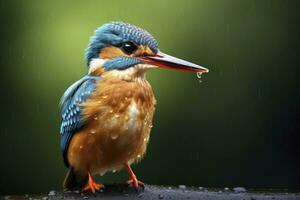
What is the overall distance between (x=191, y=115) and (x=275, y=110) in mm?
647

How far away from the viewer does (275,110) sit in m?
5.26

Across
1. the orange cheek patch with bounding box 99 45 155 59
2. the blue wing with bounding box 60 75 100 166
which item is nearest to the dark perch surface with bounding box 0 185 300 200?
the blue wing with bounding box 60 75 100 166

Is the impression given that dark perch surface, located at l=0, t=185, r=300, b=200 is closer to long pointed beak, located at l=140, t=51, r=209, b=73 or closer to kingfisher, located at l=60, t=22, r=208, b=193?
kingfisher, located at l=60, t=22, r=208, b=193

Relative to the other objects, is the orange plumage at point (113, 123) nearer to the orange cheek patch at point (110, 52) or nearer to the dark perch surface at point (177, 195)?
the orange cheek patch at point (110, 52)

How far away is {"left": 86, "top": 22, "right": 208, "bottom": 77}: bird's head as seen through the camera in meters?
2.88

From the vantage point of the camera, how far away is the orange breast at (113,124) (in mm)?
2977

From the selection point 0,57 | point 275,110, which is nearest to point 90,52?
point 0,57

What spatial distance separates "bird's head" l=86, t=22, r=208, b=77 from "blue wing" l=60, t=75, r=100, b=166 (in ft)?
0.29

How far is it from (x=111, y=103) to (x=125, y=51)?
0.71 ft

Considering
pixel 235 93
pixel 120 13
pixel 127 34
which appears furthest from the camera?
pixel 235 93

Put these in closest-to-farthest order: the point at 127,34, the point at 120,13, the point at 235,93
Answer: the point at 127,34
the point at 120,13
the point at 235,93

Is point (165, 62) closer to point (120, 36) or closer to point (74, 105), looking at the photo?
point (120, 36)

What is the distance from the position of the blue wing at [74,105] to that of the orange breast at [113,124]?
0.09 ft

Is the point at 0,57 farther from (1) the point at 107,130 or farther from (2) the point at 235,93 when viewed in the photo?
(1) the point at 107,130
